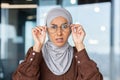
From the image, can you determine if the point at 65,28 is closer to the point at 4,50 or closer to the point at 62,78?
the point at 62,78

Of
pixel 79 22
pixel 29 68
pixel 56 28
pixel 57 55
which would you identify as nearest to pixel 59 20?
pixel 56 28

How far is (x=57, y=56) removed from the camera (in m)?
1.55

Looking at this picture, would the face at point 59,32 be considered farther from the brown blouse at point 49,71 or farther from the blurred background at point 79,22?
the blurred background at point 79,22

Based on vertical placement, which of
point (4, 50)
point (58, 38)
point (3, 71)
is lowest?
point (3, 71)

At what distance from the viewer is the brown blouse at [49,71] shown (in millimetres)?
1452

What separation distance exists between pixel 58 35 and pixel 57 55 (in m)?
0.10

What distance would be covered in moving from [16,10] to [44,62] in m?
3.36

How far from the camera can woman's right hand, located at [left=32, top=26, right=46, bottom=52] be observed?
4.87 ft

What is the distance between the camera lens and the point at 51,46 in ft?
5.12

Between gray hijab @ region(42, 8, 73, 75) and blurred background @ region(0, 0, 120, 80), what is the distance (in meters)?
2.92

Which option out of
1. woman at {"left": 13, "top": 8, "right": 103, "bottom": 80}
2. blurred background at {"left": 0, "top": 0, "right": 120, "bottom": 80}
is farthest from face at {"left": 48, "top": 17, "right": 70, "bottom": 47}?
blurred background at {"left": 0, "top": 0, "right": 120, "bottom": 80}

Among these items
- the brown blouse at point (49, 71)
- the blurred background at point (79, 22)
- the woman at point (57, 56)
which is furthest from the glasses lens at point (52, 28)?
the blurred background at point (79, 22)

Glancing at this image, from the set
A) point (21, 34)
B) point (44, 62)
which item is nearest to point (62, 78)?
point (44, 62)

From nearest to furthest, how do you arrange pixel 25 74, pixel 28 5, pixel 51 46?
pixel 25 74 → pixel 51 46 → pixel 28 5
